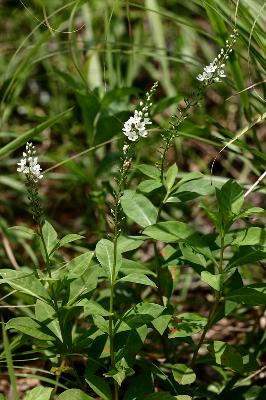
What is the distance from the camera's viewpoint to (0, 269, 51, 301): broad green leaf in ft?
5.08

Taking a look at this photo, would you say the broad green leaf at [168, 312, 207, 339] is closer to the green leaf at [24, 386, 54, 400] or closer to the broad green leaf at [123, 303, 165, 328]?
the broad green leaf at [123, 303, 165, 328]

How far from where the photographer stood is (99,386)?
5.00 ft

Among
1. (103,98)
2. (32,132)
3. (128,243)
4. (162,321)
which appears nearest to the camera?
(162,321)

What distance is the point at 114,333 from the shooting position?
4.93 ft

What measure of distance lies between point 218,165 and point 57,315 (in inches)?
79.5

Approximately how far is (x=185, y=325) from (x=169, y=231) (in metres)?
0.23

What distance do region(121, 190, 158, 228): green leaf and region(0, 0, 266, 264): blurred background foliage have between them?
29 centimetres

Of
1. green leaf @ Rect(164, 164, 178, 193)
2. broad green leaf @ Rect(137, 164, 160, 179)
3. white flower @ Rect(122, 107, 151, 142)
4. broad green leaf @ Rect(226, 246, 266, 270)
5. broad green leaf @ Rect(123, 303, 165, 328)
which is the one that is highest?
white flower @ Rect(122, 107, 151, 142)

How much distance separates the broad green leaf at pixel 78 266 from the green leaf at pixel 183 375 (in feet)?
1.14

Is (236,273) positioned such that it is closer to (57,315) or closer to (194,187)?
(194,187)

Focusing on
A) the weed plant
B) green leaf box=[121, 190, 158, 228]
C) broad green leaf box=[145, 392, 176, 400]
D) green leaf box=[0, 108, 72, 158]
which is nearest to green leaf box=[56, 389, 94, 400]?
the weed plant

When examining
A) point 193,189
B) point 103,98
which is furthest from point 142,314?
point 103,98

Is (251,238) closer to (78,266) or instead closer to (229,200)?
(229,200)

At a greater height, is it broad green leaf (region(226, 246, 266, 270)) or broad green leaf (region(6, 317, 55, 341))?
broad green leaf (region(6, 317, 55, 341))
